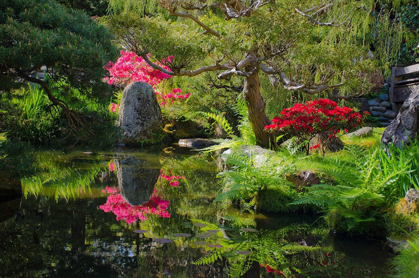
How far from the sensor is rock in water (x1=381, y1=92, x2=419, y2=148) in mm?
5332

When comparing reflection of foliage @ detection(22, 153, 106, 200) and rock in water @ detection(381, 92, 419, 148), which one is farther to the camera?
reflection of foliage @ detection(22, 153, 106, 200)

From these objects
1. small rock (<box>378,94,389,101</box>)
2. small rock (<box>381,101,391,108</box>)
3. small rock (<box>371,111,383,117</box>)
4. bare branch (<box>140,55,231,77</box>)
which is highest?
bare branch (<box>140,55,231,77</box>)

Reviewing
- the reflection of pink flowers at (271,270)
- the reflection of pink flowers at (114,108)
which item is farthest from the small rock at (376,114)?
the reflection of pink flowers at (271,270)

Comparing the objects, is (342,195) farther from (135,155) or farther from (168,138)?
(168,138)

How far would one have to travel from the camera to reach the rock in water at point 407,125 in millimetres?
5332

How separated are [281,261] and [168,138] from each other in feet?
31.6

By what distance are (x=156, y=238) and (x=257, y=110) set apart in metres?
4.62

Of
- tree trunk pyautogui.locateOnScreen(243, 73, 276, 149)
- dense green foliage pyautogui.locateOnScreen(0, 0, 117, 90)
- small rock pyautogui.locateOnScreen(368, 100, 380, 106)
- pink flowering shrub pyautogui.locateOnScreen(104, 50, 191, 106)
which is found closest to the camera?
dense green foliage pyautogui.locateOnScreen(0, 0, 117, 90)

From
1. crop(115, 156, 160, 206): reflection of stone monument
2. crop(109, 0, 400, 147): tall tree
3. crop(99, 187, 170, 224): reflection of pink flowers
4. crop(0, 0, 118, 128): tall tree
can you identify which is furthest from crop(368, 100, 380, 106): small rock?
crop(0, 0, 118, 128): tall tree

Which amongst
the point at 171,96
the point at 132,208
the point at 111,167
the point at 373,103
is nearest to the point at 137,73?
the point at 171,96

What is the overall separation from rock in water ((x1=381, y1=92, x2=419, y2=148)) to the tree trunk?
2.64m

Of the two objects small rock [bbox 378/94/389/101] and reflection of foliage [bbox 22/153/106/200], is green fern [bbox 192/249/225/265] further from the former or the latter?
small rock [bbox 378/94/389/101]

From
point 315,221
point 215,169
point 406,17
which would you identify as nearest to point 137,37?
point 215,169

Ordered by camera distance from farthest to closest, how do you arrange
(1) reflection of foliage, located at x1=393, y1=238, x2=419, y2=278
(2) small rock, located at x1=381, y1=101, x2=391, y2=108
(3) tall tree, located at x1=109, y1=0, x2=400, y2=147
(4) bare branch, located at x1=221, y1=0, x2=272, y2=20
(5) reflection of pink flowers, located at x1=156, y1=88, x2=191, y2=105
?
(2) small rock, located at x1=381, y1=101, x2=391, y2=108 → (5) reflection of pink flowers, located at x1=156, y1=88, x2=191, y2=105 → (4) bare branch, located at x1=221, y1=0, x2=272, y2=20 → (3) tall tree, located at x1=109, y1=0, x2=400, y2=147 → (1) reflection of foliage, located at x1=393, y1=238, x2=419, y2=278
